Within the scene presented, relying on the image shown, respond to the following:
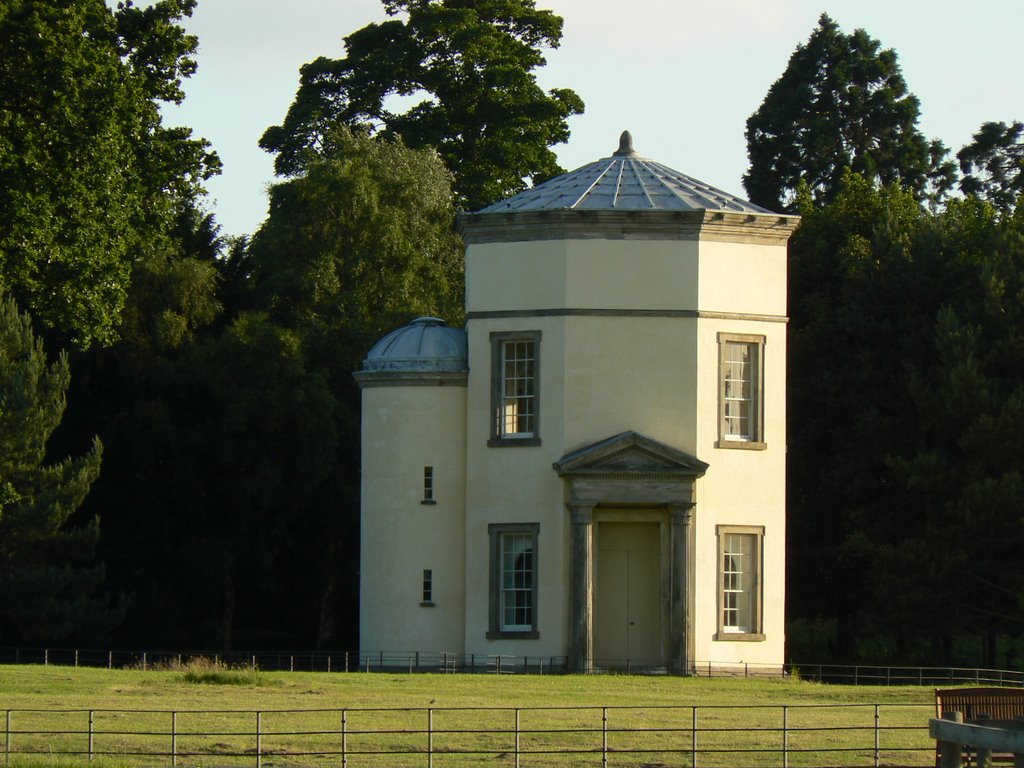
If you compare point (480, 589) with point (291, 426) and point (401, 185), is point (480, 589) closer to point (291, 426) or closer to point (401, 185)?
point (291, 426)

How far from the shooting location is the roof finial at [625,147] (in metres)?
52.6

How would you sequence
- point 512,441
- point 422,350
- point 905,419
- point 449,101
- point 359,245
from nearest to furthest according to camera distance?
point 512,441, point 422,350, point 905,419, point 359,245, point 449,101

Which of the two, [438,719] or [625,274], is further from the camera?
[625,274]

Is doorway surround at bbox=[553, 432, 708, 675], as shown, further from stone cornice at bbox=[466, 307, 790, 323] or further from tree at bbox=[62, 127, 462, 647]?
tree at bbox=[62, 127, 462, 647]

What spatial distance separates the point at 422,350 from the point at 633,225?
595cm

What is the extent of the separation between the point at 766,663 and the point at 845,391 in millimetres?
13746

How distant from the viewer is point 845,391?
199 ft

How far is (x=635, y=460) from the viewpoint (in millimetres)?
47500

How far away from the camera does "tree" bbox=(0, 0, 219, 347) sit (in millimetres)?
41906

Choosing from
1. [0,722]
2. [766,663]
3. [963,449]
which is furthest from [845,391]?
[0,722]

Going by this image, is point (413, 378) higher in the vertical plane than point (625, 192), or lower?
lower

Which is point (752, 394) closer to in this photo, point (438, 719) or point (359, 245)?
point (438, 719)

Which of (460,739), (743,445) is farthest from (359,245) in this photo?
(460,739)

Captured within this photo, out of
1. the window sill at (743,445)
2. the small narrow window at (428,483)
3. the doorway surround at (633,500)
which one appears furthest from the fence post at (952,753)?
the small narrow window at (428,483)
